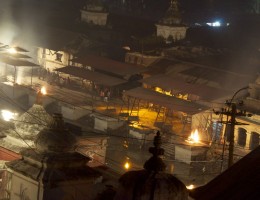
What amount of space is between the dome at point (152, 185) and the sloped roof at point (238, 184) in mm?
2163

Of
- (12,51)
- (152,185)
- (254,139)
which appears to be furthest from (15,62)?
(152,185)

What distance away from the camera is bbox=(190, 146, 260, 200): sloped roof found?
10078 millimetres

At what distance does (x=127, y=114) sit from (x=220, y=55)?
499 inches

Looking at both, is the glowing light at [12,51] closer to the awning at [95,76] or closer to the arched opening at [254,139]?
the awning at [95,76]

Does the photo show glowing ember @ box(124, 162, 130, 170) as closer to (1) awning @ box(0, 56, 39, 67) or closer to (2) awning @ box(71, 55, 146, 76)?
(2) awning @ box(71, 55, 146, 76)

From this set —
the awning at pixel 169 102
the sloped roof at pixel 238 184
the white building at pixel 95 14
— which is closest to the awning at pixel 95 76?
the awning at pixel 169 102

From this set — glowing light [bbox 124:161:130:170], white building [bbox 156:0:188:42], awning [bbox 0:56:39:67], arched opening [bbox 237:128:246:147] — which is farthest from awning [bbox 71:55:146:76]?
glowing light [bbox 124:161:130:170]

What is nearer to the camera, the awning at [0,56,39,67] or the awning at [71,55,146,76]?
the awning at [71,55,146,76]

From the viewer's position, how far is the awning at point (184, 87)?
3831 centimetres

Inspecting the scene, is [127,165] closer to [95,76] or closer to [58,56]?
[95,76]

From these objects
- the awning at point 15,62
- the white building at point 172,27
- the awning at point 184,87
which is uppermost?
the white building at point 172,27

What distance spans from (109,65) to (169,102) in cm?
1121

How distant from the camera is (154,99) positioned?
3872 cm

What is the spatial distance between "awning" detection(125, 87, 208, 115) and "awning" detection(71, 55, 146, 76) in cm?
509
